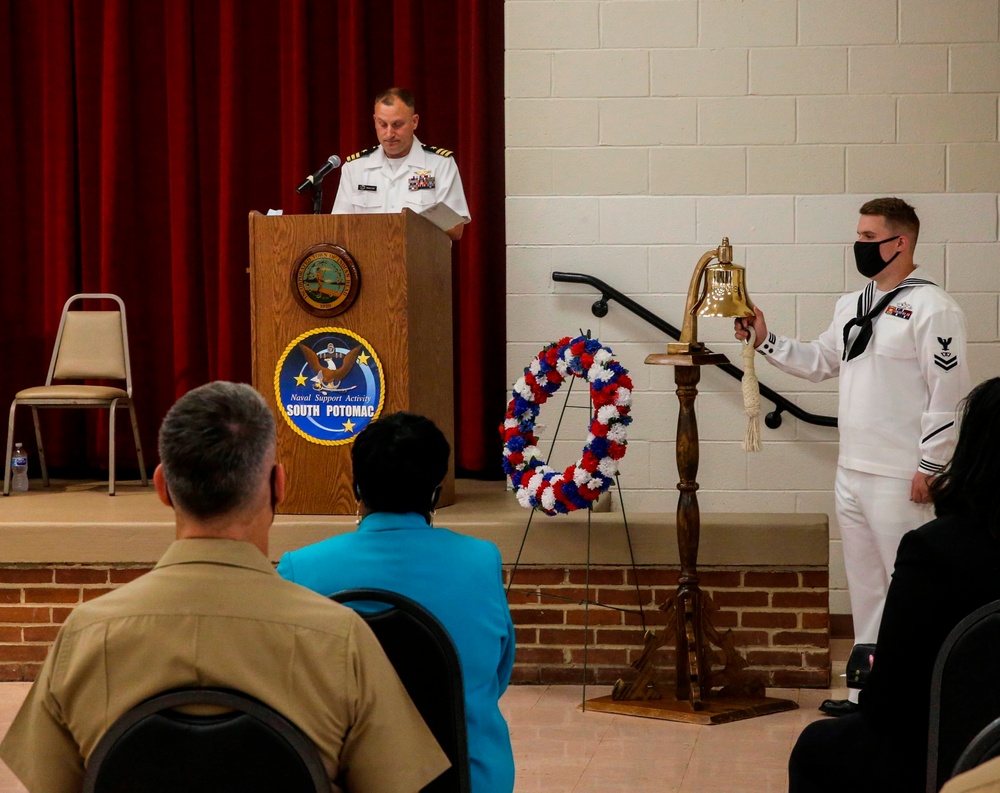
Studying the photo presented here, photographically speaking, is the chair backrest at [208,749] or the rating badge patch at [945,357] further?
the rating badge patch at [945,357]

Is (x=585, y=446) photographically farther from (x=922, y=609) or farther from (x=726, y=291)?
(x=922, y=609)

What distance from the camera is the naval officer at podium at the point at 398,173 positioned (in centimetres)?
460

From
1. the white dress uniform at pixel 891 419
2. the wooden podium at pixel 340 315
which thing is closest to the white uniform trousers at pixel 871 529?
the white dress uniform at pixel 891 419

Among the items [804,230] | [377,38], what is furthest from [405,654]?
[377,38]

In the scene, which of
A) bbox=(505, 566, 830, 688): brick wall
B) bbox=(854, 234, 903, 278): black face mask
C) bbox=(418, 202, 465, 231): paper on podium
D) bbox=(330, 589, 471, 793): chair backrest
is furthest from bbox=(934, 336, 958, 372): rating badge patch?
bbox=(330, 589, 471, 793): chair backrest

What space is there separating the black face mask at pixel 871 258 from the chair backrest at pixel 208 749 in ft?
9.63

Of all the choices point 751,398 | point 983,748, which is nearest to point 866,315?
point 751,398

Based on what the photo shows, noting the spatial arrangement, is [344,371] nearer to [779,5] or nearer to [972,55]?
[779,5]

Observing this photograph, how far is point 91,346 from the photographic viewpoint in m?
5.36

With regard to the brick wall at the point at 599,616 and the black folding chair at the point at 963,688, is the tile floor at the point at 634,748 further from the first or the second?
the black folding chair at the point at 963,688

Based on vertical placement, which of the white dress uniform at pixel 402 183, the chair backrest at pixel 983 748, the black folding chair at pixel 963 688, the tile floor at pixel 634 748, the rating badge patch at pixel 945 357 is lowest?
the tile floor at pixel 634 748

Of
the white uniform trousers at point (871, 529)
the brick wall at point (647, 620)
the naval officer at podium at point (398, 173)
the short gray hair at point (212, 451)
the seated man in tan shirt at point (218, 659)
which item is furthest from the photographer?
the naval officer at podium at point (398, 173)

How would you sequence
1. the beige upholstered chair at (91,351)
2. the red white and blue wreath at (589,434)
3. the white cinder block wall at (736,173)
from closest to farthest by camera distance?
1. the red white and blue wreath at (589,434)
2. the white cinder block wall at (736,173)
3. the beige upholstered chair at (91,351)

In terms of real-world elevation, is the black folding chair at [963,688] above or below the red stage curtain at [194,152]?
below
